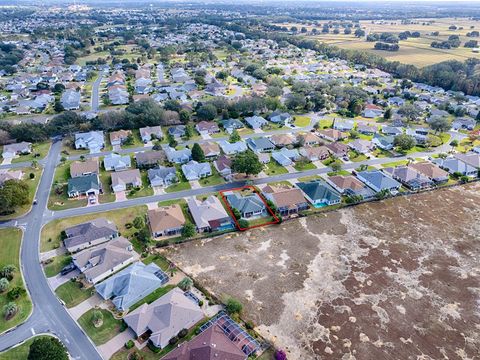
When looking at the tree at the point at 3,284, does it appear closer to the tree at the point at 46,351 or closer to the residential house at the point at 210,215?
the tree at the point at 46,351

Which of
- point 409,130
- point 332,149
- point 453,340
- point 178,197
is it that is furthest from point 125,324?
point 409,130

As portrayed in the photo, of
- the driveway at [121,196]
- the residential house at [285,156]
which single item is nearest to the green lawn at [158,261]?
the driveway at [121,196]

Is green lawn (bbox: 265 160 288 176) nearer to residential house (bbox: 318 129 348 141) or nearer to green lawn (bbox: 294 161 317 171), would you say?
green lawn (bbox: 294 161 317 171)

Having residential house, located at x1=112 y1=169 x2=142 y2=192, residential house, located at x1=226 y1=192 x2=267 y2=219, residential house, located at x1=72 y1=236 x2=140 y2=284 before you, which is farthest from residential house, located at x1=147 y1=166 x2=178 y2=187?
residential house, located at x1=72 y1=236 x2=140 y2=284

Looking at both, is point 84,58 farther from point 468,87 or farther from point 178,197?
point 468,87

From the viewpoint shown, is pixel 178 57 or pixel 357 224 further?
pixel 178 57

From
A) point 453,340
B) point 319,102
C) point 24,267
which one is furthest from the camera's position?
point 319,102
